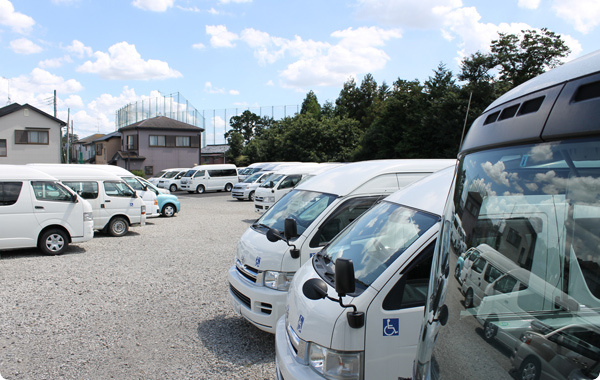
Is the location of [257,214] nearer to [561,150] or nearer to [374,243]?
[374,243]

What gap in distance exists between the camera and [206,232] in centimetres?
1412

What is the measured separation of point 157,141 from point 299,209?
53.0 metres

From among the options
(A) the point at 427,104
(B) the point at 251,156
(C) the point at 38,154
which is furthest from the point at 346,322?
(B) the point at 251,156

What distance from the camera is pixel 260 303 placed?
4738 mm

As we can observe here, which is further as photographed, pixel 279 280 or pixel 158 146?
pixel 158 146

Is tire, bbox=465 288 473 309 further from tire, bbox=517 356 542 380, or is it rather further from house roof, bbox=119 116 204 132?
house roof, bbox=119 116 204 132

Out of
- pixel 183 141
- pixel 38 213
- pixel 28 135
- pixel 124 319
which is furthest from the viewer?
pixel 183 141

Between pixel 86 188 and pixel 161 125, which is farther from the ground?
pixel 161 125

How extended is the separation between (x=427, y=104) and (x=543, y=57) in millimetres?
9696

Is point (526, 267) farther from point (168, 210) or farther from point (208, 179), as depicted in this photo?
point (208, 179)

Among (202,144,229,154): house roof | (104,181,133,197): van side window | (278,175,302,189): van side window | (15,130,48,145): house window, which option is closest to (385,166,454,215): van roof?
(104,181,133,197): van side window

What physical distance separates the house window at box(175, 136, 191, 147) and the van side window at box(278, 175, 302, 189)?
130ft

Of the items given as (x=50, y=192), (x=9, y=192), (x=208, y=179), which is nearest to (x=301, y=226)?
(x=50, y=192)

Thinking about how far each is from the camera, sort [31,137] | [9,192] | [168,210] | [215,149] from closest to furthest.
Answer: [9,192]
[168,210]
[31,137]
[215,149]
